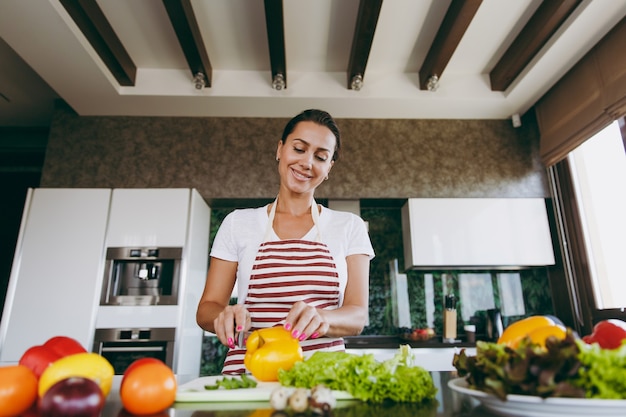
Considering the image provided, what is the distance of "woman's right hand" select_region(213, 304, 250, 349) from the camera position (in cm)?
90

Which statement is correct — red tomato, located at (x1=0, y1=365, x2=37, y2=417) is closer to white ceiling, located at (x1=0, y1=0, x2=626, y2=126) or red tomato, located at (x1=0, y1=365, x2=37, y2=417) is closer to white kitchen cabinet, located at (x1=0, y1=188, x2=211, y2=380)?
white kitchen cabinet, located at (x1=0, y1=188, x2=211, y2=380)

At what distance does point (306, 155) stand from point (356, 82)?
1635 mm

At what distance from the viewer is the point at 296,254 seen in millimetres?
1349

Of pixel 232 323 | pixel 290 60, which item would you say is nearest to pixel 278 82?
pixel 290 60

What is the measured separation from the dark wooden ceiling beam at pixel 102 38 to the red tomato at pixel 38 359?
87.2 inches

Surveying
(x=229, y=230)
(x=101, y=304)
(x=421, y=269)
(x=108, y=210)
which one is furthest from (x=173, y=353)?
(x=421, y=269)

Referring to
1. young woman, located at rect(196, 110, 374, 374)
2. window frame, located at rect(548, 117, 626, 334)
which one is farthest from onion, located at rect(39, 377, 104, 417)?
window frame, located at rect(548, 117, 626, 334)

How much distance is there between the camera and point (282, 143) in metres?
1.53

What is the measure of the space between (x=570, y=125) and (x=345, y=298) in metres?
2.32

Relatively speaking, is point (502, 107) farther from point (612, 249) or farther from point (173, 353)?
point (173, 353)

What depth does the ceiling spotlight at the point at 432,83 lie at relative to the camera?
9.13ft

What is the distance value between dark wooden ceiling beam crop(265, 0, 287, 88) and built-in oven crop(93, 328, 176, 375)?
1823mm

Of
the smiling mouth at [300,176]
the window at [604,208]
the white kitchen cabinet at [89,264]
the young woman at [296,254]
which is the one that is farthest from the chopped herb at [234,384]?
the window at [604,208]

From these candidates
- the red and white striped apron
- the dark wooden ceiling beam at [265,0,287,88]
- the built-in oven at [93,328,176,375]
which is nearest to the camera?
the red and white striped apron
